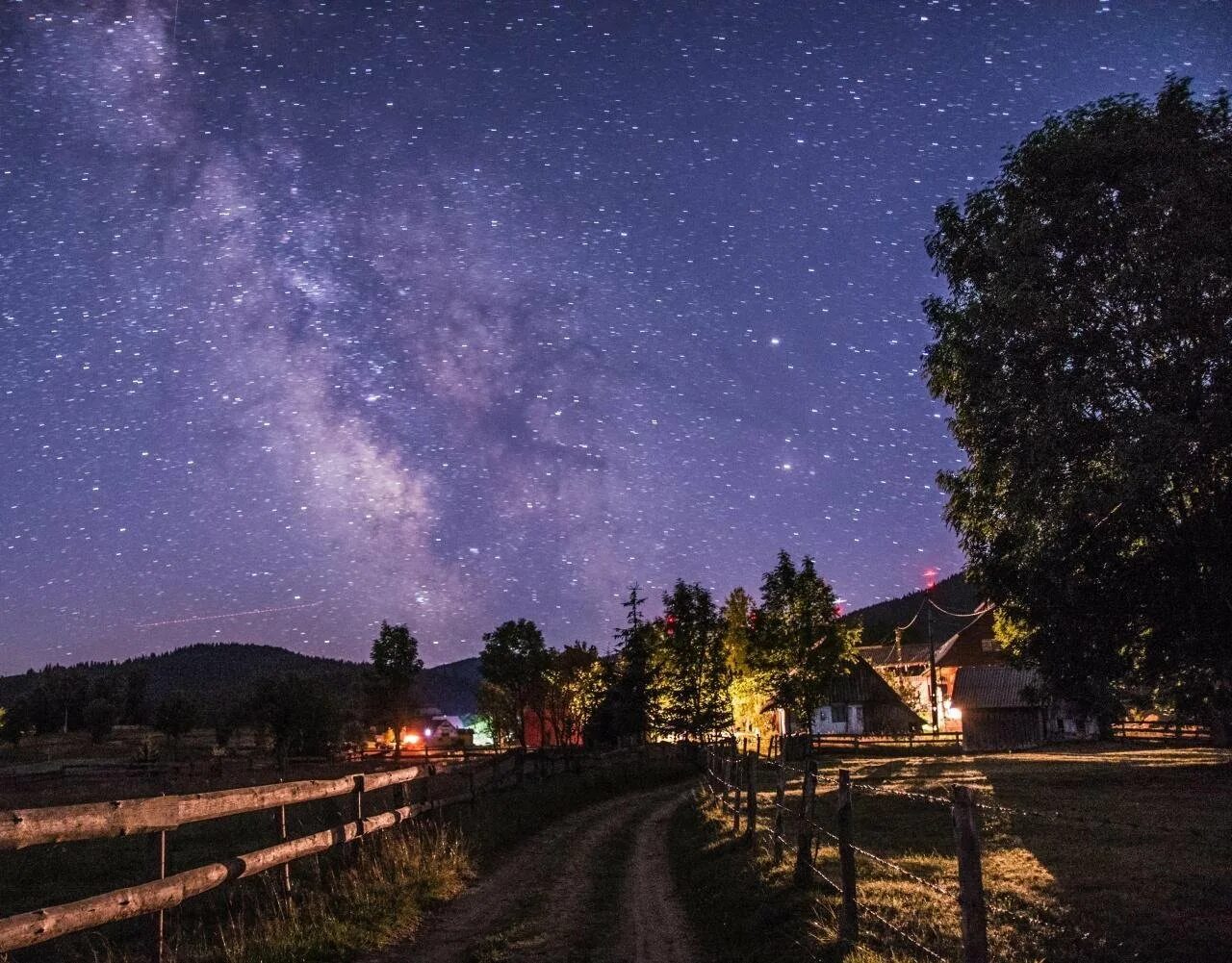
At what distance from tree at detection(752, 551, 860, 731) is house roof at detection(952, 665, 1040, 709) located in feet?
39.3

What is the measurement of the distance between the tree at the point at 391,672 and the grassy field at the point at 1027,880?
285 ft

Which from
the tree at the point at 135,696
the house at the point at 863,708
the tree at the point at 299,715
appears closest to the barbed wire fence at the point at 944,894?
the house at the point at 863,708

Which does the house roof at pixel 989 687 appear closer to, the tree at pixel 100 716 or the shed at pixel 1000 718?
the shed at pixel 1000 718

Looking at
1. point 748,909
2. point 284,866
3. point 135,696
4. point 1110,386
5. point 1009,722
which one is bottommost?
point 1009,722

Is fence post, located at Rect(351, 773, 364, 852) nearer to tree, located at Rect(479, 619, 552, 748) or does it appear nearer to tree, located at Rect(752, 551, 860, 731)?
tree, located at Rect(752, 551, 860, 731)

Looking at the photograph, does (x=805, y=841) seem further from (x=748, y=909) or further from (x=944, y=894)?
(x=944, y=894)

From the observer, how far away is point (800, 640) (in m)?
57.2

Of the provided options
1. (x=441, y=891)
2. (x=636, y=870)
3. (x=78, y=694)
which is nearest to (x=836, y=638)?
(x=636, y=870)

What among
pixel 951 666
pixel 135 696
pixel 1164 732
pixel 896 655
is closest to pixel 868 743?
pixel 1164 732

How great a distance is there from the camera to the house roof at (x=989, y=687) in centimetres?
6253

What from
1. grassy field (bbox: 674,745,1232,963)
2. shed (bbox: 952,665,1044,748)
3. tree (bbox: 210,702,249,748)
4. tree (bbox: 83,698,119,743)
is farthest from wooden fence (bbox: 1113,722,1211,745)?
tree (bbox: 83,698,119,743)

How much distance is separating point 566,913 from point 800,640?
48054 millimetres

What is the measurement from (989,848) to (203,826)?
23582mm

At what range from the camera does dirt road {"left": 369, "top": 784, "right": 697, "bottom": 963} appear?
9016mm
